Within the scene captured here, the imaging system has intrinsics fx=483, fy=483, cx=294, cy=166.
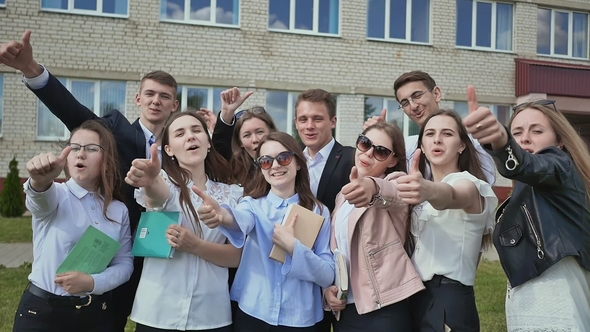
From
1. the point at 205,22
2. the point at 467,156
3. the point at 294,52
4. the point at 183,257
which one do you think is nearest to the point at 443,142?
the point at 467,156

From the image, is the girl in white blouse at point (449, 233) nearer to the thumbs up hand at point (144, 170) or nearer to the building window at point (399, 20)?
the thumbs up hand at point (144, 170)

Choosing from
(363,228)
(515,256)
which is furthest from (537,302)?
(363,228)

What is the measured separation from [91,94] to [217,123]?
989cm

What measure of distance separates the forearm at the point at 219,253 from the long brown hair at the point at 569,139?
1.62 metres

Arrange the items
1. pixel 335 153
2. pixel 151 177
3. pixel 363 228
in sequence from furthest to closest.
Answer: pixel 335 153 → pixel 363 228 → pixel 151 177

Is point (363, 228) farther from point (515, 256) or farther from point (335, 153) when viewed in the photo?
point (335, 153)

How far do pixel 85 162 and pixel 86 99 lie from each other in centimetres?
1056

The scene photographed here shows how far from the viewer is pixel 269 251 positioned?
2551 millimetres

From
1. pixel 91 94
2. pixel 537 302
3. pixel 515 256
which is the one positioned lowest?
pixel 537 302

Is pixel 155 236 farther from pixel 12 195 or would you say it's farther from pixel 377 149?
pixel 12 195

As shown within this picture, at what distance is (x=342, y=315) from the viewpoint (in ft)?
8.25

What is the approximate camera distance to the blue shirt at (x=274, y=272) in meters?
2.42

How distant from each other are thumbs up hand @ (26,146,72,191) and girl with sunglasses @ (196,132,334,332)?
0.67 meters

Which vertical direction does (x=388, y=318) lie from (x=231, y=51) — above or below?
below
